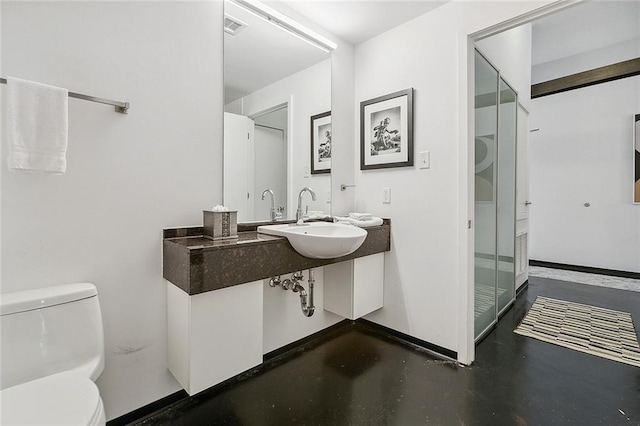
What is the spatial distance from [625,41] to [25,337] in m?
6.13

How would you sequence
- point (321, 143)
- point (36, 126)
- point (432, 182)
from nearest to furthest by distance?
point (36, 126), point (432, 182), point (321, 143)

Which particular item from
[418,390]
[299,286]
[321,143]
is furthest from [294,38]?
[418,390]

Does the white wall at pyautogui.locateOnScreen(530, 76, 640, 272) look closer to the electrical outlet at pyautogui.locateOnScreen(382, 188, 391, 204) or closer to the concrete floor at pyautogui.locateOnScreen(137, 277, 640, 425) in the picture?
the concrete floor at pyautogui.locateOnScreen(137, 277, 640, 425)

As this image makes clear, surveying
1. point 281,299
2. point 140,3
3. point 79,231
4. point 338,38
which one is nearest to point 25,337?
point 79,231

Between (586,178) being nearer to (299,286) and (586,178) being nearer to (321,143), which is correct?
(321,143)

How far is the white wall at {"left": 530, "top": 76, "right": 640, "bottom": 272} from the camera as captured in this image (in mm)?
3883

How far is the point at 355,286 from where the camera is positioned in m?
2.15

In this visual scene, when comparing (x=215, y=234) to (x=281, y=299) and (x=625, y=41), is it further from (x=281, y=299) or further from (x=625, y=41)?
(x=625, y=41)

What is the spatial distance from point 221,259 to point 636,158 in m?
5.16

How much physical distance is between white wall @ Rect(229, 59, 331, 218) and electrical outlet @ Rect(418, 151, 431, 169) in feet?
2.27

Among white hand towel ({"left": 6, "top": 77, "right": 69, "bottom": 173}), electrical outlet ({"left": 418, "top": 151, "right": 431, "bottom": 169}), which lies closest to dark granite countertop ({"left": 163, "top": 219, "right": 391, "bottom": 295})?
white hand towel ({"left": 6, "top": 77, "right": 69, "bottom": 173})

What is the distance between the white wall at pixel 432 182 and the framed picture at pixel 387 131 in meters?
0.06

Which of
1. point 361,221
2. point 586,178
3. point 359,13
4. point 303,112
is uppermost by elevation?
point 359,13

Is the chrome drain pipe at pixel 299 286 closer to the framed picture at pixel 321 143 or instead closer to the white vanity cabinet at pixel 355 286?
the white vanity cabinet at pixel 355 286
